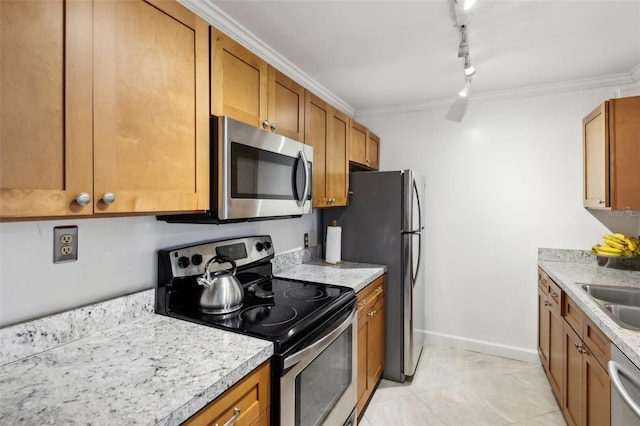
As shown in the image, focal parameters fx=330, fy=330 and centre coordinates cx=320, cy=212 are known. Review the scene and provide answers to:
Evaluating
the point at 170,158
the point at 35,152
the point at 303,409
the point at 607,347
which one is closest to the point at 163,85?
the point at 170,158

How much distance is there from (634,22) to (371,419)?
2739mm

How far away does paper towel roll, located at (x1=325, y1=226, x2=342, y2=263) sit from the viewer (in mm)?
2609

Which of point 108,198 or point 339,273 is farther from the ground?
point 108,198

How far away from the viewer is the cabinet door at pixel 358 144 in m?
2.70

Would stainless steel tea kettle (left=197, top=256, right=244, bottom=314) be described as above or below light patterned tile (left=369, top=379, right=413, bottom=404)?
above

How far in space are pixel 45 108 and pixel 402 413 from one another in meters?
2.40

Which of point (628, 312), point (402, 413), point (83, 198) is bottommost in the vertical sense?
point (402, 413)

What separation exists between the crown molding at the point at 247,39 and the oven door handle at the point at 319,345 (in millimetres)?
1650

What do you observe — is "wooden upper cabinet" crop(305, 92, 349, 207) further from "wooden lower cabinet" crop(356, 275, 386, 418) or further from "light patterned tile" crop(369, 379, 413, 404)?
"light patterned tile" crop(369, 379, 413, 404)

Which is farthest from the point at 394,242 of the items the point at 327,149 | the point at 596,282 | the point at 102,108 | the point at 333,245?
the point at 102,108

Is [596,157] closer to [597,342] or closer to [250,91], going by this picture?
[597,342]

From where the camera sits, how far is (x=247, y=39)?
1939mm

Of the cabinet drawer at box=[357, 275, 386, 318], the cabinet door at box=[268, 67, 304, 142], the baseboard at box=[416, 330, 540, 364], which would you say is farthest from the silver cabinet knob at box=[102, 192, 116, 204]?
the baseboard at box=[416, 330, 540, 364]

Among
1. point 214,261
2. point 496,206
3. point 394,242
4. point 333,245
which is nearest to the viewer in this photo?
point 214,261
